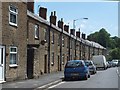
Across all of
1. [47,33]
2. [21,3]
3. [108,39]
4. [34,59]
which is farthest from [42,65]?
[108,39]

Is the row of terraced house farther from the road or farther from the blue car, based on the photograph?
the road

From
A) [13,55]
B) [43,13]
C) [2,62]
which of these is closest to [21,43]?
[13,55]

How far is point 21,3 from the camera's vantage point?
25031 millimetres

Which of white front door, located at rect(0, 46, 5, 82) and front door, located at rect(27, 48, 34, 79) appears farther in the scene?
front door, located at rect(27, 48, 34, 79)

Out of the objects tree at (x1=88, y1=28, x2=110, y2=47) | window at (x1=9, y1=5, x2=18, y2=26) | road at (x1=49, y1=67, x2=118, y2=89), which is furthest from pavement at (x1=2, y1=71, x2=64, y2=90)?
tree at (x1=88, y1=28, x2=110, y2=47)

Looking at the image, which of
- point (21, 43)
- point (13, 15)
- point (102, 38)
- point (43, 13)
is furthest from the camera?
point (102, 38)

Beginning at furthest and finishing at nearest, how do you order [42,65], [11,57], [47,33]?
[47,33] < [42,65] < [11,57]

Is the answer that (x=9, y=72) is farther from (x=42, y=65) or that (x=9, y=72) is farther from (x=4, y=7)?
Result: (x=42, y=65)

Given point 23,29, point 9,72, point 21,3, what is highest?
point 21,3

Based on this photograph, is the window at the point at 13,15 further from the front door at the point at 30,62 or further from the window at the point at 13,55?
the front door at the point at 30,62

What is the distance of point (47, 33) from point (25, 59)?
13.1 meters

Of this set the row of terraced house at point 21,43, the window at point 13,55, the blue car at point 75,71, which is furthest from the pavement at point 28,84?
the blue car at point 75,71

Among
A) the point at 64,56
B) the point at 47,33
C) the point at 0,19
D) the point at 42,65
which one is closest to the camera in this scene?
the point at 0,19

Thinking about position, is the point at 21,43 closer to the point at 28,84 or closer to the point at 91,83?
the point at 28,84
